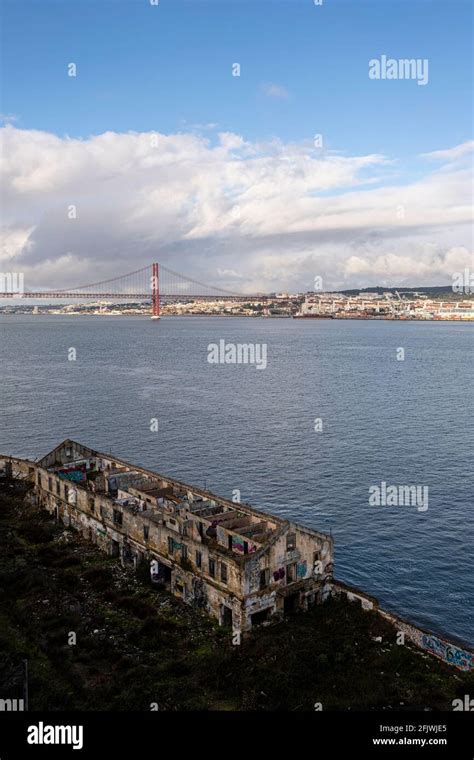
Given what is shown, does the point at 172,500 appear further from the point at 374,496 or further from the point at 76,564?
the point at 374,496

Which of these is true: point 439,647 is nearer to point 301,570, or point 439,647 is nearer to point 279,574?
point 301,570

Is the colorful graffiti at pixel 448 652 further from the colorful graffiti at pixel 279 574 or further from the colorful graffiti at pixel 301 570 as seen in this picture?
the colorful graffiti at pixel 279 574

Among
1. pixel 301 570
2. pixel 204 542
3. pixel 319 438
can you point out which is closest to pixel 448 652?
pixel 301 570

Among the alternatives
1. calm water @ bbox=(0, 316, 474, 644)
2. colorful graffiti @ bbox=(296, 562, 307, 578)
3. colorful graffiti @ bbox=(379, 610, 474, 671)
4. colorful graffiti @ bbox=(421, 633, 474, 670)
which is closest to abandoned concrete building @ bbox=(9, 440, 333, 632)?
colorful graffiti @ bbox=(296, 562, 307, 578)

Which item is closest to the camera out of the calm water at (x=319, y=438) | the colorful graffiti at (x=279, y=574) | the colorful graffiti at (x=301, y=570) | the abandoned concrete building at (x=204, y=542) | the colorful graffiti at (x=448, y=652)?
the colorful graffiti at (x=448, y=652)

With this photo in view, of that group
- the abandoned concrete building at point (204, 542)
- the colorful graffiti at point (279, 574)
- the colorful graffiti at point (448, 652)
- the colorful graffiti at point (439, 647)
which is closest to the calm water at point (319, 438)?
the colorful graffiti at point (439, 647)

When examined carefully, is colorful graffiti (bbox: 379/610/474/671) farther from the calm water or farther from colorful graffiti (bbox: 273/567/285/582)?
colorful graffiti (bbox: 273/567/285/582)
